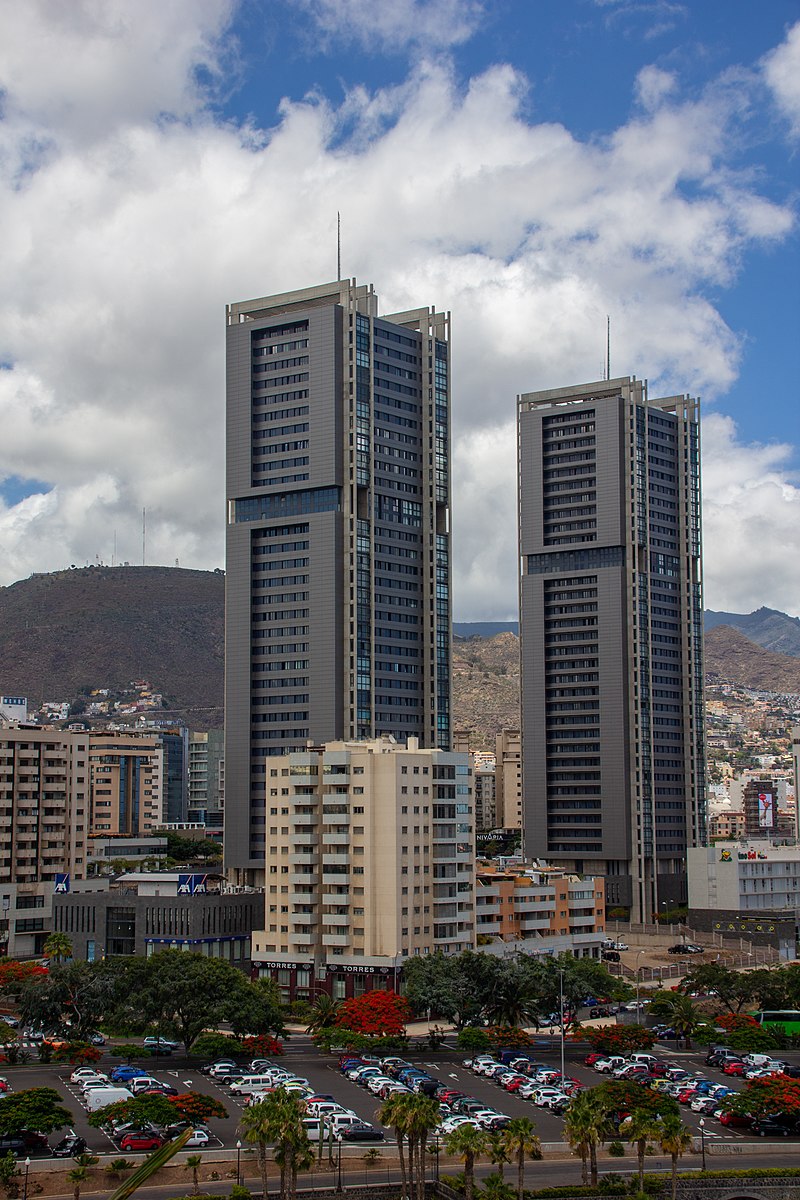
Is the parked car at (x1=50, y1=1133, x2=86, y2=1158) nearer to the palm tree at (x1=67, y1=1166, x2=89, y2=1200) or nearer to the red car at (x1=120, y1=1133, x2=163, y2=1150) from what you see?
the red car at (x1=120, y1=1133, x2=163, y2=1150)

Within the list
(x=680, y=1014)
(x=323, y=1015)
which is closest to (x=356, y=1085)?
(x=323, y=1015)

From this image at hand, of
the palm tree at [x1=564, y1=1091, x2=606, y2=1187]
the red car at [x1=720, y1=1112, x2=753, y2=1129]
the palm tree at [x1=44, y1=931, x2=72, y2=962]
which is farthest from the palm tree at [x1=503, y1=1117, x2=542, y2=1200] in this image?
the palm tree at [x1=44, y1=931, x2=72, y2=962]

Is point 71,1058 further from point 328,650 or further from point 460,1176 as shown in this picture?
point 328,650

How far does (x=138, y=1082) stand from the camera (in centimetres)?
10731

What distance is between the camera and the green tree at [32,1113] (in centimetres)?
8894

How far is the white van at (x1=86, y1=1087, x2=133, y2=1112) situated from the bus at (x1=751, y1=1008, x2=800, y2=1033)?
61360mm

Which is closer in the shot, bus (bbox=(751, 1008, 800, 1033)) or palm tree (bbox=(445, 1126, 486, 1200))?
palm tree (bbox=(445, 1126, 486, 1200))

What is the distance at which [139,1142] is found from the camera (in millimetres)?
91625

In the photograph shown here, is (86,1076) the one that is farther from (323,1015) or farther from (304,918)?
(304,918)

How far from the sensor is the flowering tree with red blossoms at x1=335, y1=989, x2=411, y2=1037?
12788 centimetres

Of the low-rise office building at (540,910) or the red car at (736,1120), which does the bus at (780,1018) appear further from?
the red car at (736,1120)

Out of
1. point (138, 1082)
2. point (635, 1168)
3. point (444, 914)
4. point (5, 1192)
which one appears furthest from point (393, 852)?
point (5, 1192)

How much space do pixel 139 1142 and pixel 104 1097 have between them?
9.37 m

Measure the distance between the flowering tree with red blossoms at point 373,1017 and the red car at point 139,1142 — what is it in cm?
3617
